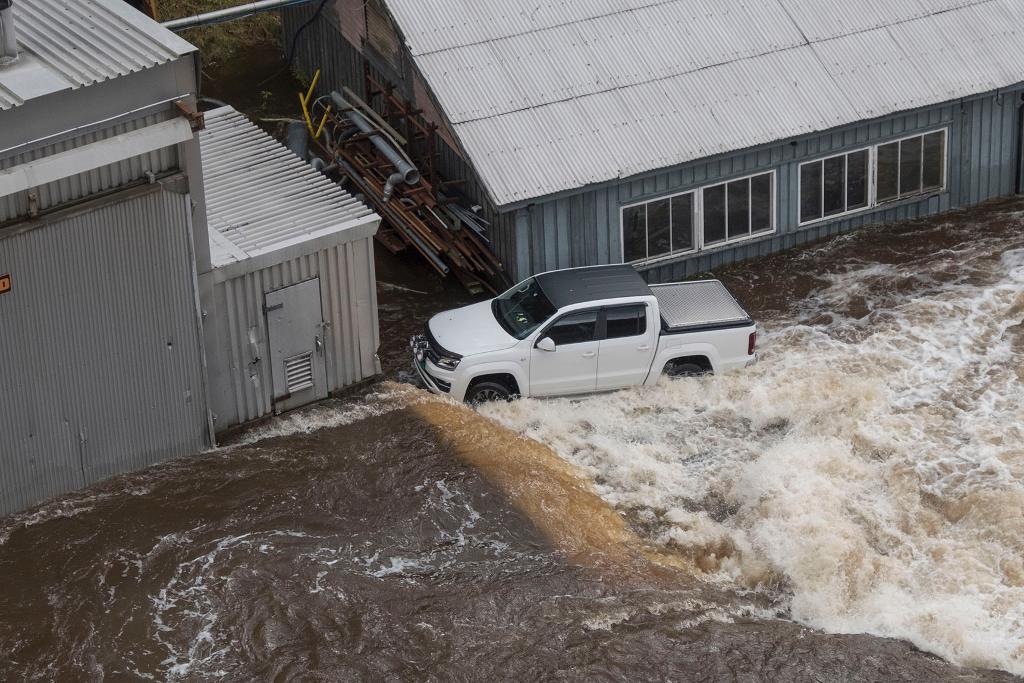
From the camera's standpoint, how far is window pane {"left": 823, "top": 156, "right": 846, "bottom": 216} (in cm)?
2266

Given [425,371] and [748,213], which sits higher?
[748,213]

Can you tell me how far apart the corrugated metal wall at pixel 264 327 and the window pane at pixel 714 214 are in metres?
5.96

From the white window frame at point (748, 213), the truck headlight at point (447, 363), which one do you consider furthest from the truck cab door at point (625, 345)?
the white window frame at point (748, 213)

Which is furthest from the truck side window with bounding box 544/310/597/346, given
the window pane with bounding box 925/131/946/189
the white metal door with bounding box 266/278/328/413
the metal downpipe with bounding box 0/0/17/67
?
the window pane with bounding box 925/131/946/189

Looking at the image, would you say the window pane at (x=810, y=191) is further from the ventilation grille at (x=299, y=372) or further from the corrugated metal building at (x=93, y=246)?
the corrugated metal building at (x=93, y=246)

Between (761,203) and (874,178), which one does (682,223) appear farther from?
(874,178)

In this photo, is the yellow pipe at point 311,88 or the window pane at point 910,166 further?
the yellow pipe at point 311,88

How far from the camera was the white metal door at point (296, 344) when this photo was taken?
18.4m

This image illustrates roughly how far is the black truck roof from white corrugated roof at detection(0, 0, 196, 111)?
6096 millimetres

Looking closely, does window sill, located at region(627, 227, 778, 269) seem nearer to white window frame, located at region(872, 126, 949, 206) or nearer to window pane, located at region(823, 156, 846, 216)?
window pane, located at region(823, 156, 846, 216)

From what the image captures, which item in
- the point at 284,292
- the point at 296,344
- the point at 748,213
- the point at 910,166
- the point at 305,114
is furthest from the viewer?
the point at 305,114

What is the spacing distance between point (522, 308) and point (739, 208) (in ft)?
15.9

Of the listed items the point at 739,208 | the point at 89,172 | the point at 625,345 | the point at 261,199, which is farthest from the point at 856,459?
the point at 89,172

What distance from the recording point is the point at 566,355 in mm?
18828
